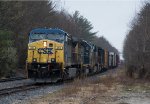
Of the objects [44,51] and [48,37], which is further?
[48,37]

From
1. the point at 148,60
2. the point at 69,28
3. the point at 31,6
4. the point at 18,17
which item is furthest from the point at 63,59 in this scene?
the point at 69,28

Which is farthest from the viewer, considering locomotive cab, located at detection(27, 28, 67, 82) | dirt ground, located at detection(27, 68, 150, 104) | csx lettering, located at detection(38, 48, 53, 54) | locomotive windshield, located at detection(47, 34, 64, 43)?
locomotive windshield, located at detection(47, 34, 64, 43)

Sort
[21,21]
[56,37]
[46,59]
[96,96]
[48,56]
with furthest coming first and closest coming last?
1. [21,21]
2. [56,37]
3. [48,56]
4. [46,59]
5. [96,96]

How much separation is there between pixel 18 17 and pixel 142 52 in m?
19.3

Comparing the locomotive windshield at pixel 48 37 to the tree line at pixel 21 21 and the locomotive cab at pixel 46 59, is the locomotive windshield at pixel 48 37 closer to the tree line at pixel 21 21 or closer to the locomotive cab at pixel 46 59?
the locomotive cab at pixel 46 59

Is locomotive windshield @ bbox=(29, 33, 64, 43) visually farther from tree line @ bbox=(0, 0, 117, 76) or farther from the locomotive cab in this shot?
tree line @ bbox=(0, 0, 117, 76)

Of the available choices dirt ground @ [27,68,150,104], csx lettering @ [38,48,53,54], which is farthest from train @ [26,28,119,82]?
dirt ground @ [27,68,150,104]

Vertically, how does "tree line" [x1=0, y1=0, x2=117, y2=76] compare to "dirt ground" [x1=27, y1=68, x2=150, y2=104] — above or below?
above

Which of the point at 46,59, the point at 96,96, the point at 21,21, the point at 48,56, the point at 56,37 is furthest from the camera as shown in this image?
the point at 21,21

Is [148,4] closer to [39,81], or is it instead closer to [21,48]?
[39,81]

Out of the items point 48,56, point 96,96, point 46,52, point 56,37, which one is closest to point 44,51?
point 46,52

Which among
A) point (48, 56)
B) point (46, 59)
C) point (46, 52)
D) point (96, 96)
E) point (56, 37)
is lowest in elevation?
point (96, 96)

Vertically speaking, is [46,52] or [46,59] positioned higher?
[46,52]

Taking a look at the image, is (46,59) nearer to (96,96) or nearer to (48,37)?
(48,37)
